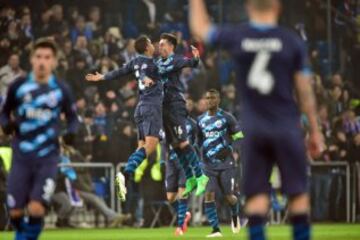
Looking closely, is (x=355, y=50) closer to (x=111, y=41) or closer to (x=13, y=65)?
(x=111, y=41)

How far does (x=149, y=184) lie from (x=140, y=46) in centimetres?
690

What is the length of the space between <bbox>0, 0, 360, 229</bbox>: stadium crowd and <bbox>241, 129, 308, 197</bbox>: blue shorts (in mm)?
13495

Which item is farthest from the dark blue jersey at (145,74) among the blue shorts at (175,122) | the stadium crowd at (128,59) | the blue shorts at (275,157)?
the blue shorts at (275,157)

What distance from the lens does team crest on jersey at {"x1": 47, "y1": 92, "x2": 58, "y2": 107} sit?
11398mm

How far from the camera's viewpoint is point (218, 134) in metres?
20.1

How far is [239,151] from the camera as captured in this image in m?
24.6

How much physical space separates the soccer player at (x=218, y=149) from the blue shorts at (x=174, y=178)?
50cm

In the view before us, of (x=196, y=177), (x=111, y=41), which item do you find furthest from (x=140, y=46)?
(x=111, y=41)

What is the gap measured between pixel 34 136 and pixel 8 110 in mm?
489

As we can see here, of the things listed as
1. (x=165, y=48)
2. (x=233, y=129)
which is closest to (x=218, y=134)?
(x=233, y=129)

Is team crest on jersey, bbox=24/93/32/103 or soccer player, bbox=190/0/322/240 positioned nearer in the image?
soccer player, bbox=190/0/322/240

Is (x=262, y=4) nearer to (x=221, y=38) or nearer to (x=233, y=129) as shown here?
(x=221, y=38)

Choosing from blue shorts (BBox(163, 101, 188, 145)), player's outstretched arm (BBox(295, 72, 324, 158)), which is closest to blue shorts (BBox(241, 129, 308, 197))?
player's outstretched arm (BBox(295, 72, 324, 158))

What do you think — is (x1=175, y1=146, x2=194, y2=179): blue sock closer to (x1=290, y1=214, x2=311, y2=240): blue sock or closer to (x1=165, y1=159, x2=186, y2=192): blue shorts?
(x1=165, y1=159, x2=186, y2=192): blue shorts
